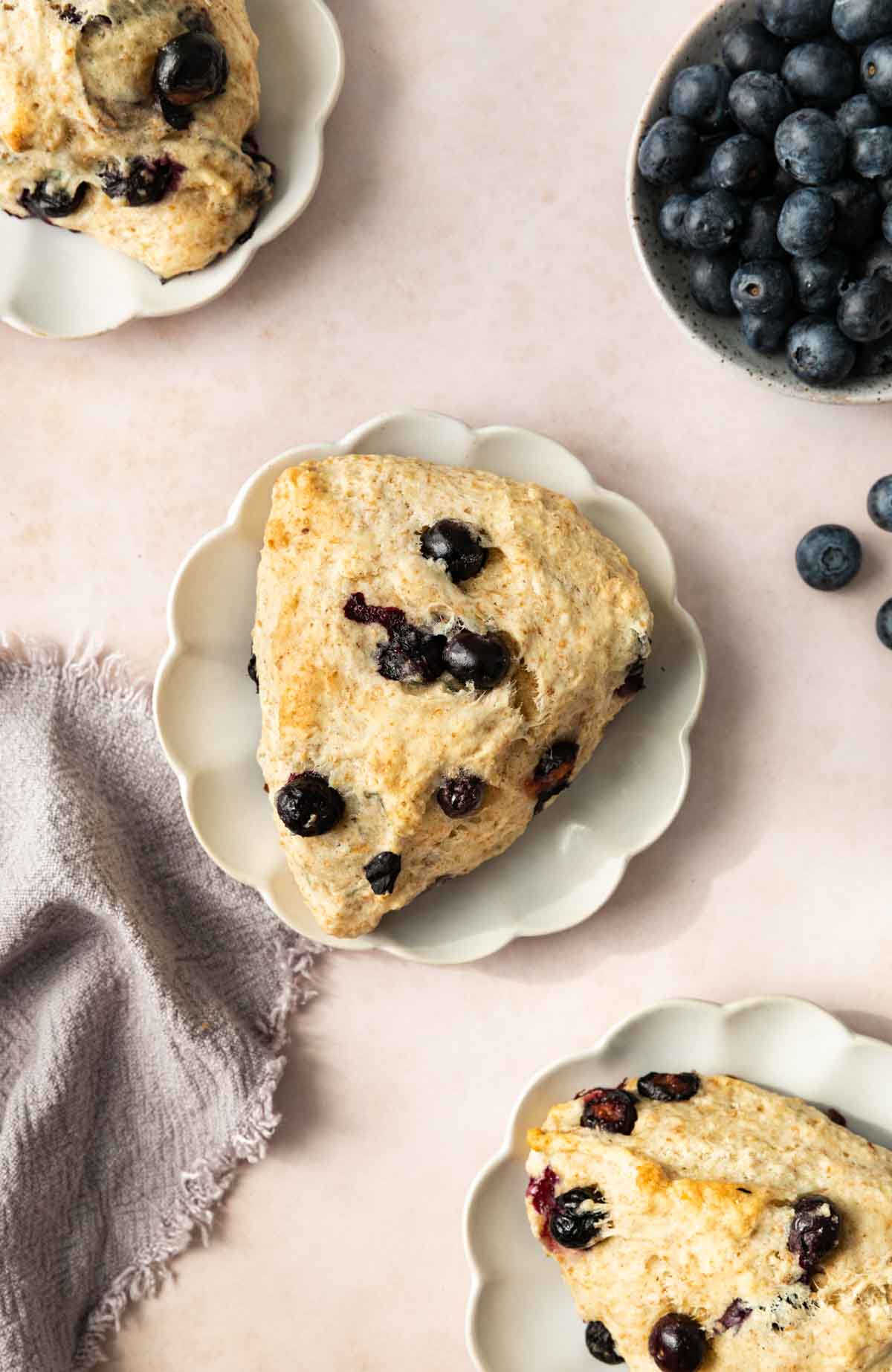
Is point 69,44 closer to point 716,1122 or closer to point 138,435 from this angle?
point 138,435

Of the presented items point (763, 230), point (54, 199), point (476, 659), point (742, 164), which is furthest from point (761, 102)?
point (54, 199)

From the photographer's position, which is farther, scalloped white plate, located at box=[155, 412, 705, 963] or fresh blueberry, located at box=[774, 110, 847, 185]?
scalloped white plate, located at box=[155, 412, 705, 963]

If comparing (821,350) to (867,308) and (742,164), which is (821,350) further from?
(742,164)

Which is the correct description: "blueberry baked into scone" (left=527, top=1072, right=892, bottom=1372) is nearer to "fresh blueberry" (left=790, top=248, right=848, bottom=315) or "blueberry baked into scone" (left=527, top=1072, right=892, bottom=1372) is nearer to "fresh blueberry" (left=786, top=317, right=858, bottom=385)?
"fresh blueberry" (left=786, top=317, right=858, bottom=385)

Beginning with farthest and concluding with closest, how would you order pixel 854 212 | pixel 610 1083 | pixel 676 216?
pixel 610 1083 → pixel 676 216 → pixel 854 212

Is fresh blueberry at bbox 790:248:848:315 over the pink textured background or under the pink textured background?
over

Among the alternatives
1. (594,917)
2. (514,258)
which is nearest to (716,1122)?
(594,917)

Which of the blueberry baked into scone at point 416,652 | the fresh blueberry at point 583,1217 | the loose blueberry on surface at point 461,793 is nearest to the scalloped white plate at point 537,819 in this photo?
the blueberry baked into scone at point 416,652

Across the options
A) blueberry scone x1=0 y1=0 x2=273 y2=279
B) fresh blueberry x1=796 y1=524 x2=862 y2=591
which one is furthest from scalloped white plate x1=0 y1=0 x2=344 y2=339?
fresh blueberry x1=796 y1=524 x2=862 y2=591
